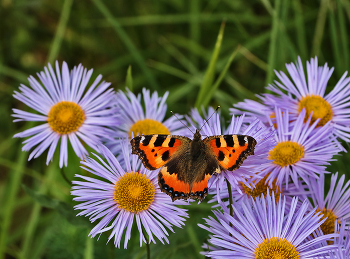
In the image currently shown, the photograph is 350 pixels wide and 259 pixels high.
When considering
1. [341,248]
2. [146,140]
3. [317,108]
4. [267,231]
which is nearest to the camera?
[341,248]

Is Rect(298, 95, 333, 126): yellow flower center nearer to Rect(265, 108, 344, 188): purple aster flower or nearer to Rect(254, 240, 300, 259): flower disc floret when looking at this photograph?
Rect(265, 108, 344, 188): purple aster flower

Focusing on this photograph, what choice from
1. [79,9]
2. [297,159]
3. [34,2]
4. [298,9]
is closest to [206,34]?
[298,9]

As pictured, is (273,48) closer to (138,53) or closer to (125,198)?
(138,53)

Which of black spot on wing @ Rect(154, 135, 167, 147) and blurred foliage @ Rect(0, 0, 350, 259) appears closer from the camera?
black spot on wing @ Rect(154, 135, 167, 147)

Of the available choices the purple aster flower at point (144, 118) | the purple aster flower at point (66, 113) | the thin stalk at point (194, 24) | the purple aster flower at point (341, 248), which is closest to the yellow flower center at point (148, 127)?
the purple aster flower at point (144, 118)

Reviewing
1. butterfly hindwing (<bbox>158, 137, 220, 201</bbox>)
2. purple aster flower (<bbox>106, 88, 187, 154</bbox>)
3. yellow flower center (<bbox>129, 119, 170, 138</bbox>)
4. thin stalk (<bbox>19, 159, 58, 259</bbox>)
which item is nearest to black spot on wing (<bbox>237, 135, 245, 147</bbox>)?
Result: butterfly hindwing (<bbox>158, 137, 220, 201</bbox>)

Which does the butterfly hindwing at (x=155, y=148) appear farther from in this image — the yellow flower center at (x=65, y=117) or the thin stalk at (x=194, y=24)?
the thin stalk at (x=194, y=24)

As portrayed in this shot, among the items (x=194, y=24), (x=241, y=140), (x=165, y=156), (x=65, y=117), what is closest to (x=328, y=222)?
(x=241, y=140)
